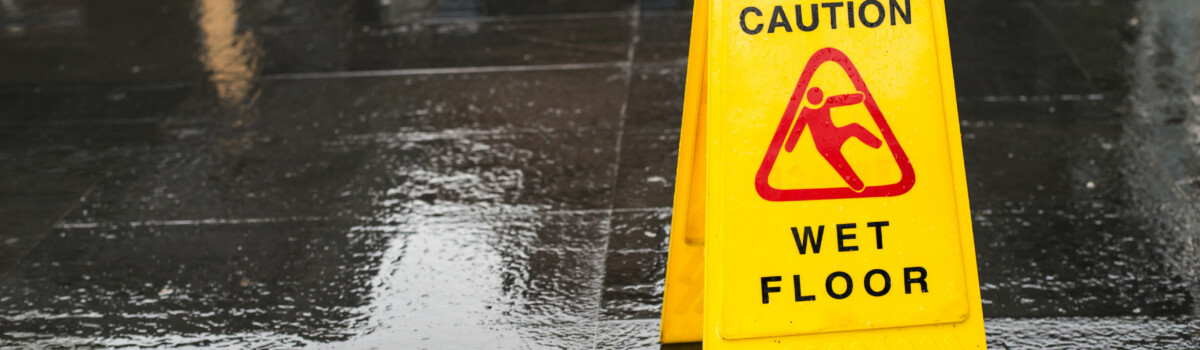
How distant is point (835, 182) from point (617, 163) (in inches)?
86.9

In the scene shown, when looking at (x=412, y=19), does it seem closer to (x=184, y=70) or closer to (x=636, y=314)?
(x=184, y=70)

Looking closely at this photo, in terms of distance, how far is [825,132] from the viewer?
7.53 feet

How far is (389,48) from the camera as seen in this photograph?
6.33 m

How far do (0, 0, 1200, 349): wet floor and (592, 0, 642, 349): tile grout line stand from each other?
14 mm

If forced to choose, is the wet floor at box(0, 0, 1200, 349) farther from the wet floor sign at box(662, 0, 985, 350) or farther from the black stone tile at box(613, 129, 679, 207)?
the wet floor sign at box(662, 0, 985, 350)

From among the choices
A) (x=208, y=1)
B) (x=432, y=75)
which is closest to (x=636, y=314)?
(x=432, y=75)

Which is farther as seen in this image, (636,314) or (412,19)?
(412,19)

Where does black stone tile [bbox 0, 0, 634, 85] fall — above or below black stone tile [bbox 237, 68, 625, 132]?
above

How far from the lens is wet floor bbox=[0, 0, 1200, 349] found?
131 inches

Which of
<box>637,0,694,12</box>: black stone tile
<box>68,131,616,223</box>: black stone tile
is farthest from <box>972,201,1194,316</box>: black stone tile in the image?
<box>637,0,694,12</box>: black stone tile

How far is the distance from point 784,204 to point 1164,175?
253 cm

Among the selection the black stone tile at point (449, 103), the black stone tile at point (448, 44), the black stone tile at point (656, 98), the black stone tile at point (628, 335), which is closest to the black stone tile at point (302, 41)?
the black stone tile at point (448, 44)

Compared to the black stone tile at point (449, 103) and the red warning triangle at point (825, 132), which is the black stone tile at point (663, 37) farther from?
the red warning triangle at point (825, 132)

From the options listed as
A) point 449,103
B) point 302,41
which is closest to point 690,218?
point 449,103
